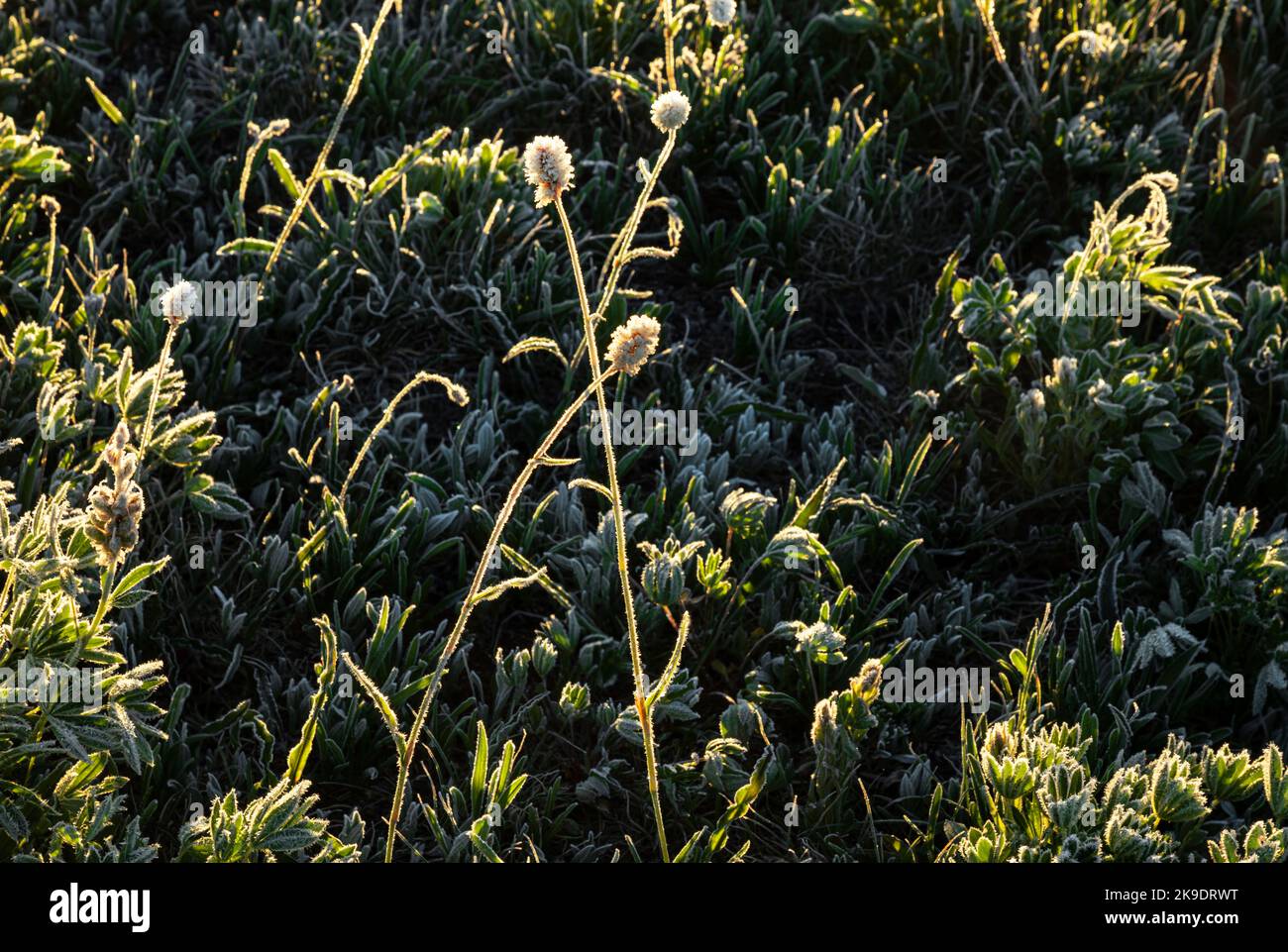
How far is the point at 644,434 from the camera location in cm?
380

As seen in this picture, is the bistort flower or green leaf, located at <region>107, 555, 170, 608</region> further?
green leaf, located at <region>107, 555, 170, 608</region>

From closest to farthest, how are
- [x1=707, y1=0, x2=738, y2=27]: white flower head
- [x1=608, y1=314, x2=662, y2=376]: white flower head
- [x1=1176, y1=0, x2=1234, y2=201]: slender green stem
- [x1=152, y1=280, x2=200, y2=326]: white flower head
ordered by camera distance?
[x1=608, y1=314, x2=662, y2=376]: white flower head
[x1=152, y1=280, x2=200, y2=326]: white flower head
[x1=707, y1=0, x2=738, y2=27]: white flower head
[x1=1176, y1=0, x2=1234, y2=201]: slender green stem

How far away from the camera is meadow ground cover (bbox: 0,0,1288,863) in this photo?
2885 mm

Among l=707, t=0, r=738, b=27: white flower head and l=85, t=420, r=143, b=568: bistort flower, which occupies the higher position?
l=707, t=0, r=738, b=27: white flower head

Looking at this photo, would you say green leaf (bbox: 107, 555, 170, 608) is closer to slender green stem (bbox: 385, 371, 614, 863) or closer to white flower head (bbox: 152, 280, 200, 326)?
white flower head (bbox: 152, 280, 200, 326)

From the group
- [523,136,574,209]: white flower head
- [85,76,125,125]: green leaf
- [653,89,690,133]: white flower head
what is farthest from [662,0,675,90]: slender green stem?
[85,76,125,125]: green leaf

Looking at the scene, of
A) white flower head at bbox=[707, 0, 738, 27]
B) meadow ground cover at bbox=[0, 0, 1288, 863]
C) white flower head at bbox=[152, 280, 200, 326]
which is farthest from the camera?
white flower head at bbox=[707, 0, 738, 27]

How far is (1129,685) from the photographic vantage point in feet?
10.8

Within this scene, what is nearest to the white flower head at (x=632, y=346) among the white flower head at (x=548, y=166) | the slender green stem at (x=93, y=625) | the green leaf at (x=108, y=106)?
the white flower head at (x=548, y=166)

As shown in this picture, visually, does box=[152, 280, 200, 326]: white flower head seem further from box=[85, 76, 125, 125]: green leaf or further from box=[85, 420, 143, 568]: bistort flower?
box=[85, 76, 125, 125]: green leaf

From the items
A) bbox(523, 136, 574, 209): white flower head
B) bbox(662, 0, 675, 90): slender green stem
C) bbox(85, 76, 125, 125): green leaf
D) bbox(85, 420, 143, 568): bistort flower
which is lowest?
bbox(85, 420, 143, 568): bistort flower

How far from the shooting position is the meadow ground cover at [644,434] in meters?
2.88

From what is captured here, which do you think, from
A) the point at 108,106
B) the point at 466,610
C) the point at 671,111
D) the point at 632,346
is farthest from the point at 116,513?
the point at 108,106

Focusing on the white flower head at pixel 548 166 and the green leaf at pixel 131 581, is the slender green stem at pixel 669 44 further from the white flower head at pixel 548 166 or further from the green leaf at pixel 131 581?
the green leaf at pixel 131 581
